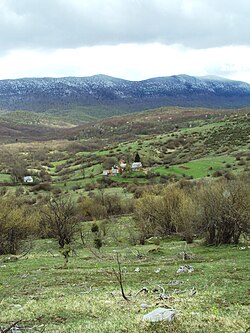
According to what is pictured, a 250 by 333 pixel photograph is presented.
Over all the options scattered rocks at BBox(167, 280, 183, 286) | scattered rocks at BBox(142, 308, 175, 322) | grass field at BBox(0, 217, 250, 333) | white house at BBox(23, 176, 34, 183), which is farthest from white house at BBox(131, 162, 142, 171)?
scattered rocks at BBox(142, 308, 175, 322)

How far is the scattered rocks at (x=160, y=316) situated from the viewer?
32.8 ft

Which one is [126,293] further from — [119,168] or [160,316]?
[119,168]

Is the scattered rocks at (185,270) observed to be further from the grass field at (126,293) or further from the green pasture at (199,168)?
the green pasture at (199,168)

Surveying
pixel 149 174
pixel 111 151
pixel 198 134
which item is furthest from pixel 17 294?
pixel 198 134

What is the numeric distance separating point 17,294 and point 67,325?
602cm

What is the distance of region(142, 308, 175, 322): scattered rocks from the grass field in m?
0.20

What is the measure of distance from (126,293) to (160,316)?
440 centimetres

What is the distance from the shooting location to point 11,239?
34844mm

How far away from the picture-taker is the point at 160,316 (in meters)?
10.1

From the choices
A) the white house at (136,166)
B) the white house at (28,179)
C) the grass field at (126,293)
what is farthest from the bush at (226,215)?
the white house at (28,179)

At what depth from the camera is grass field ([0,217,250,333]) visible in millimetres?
10148

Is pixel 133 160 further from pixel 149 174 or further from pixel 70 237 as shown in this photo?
pixel 70 237

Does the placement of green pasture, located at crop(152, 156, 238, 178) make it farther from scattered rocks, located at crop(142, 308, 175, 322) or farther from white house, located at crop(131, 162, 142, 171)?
scattered rocks, located at crop(142, 308, 175, 322)

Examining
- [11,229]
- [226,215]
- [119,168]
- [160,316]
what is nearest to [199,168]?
[119,168]
